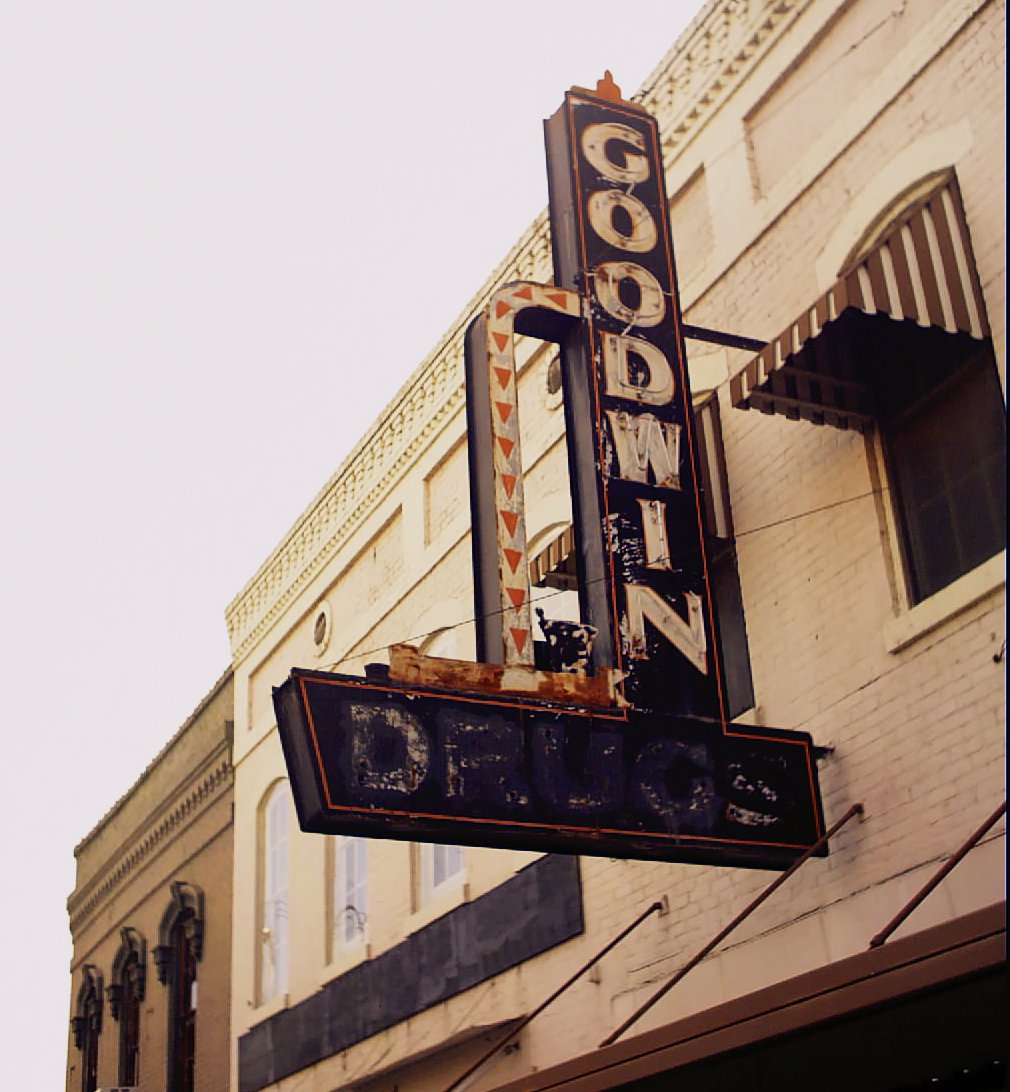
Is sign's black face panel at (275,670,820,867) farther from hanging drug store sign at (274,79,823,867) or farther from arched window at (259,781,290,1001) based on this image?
arched window at (259,781,290,1001)

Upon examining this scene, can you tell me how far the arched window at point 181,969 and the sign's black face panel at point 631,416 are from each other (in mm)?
11486

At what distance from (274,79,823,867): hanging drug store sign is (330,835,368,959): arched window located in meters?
7.04

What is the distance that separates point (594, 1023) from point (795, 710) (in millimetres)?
2810

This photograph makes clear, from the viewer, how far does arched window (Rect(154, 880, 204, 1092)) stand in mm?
18812

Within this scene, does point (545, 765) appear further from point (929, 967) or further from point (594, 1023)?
point (594, 1023)

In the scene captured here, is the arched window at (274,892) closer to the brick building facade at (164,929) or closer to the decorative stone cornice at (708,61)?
the brick building facade at (164,929)

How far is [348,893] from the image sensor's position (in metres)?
15.7

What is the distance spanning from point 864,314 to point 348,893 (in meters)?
9.04

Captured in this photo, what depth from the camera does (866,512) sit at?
30.4ft

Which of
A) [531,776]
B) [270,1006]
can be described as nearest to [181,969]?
[270,1006]

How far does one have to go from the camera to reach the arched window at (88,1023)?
884 inches

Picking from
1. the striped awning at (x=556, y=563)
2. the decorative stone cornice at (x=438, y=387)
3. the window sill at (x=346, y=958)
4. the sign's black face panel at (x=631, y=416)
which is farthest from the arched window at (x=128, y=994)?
the sign's black face panel at (x=631, y=416)

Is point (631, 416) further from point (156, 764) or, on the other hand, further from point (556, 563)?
point (156, 764)

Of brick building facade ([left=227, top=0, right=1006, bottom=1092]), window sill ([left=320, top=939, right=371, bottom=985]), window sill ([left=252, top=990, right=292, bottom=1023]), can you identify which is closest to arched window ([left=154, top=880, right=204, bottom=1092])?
window sill ([left=252, top=990, right=292, bottom=1023])
